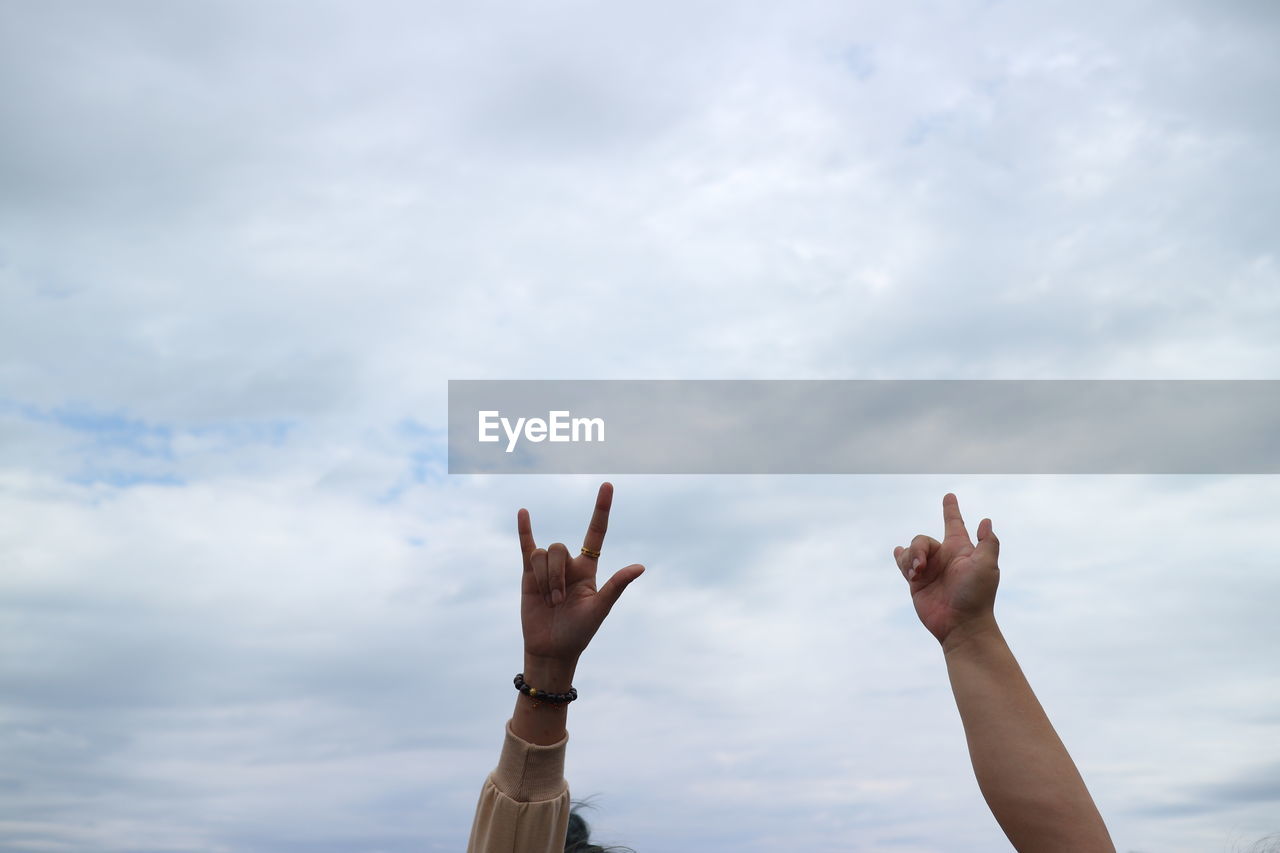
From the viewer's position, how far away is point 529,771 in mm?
4301

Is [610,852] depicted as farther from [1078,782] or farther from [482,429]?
[482,429]

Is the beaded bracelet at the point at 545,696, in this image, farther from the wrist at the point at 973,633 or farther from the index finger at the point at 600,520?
the wrist at the point at 973,633

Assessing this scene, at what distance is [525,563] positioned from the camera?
4.71m

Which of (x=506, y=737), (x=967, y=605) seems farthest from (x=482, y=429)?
(x=967, y=605)

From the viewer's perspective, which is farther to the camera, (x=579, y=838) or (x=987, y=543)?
(x=579, y=838)

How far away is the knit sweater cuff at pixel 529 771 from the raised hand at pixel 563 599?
0.36 m

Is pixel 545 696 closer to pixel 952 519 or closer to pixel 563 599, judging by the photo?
pixel 563 599

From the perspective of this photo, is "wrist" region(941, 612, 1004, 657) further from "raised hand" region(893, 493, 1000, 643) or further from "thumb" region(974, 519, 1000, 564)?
"thumb" region(974, 519, 1000, 564)

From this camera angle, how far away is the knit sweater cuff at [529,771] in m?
4.28

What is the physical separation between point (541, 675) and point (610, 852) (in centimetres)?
141

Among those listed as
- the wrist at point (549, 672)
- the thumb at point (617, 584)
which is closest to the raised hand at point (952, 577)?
the thumb at point (617, 584)

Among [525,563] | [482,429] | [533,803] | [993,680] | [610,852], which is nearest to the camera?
[993,680]

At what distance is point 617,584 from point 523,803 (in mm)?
892

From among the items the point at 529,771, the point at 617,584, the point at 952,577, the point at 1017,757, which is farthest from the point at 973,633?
the point at 529,771
